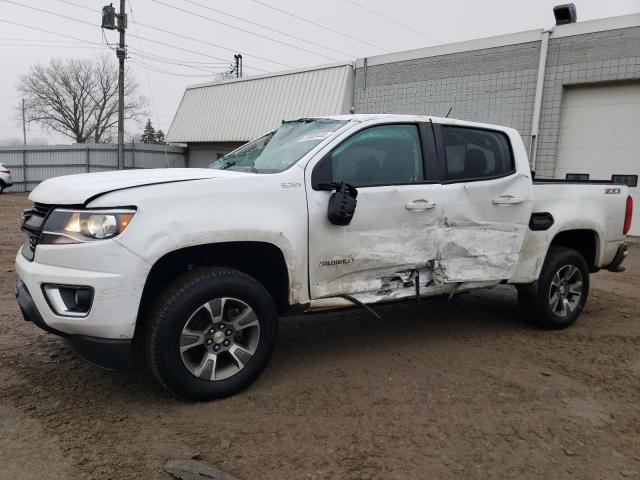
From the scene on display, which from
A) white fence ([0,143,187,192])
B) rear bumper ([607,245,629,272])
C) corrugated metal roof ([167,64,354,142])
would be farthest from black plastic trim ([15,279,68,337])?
white fence ([0,143,187,192])

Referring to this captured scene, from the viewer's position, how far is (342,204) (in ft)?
11.4

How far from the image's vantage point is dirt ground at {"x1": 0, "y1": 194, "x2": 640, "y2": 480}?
267 cm

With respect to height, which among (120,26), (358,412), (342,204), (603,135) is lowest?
(358,412)

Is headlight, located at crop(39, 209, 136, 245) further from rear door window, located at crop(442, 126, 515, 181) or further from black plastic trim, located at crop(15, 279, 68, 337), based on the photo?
rear door window, located at crop(442, 126, 515, 181)

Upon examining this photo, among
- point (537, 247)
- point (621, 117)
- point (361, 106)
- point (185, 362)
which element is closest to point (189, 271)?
point (185, 362)

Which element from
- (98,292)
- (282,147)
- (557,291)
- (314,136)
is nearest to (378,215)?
(314,136)

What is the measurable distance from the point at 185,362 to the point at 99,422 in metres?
0.59

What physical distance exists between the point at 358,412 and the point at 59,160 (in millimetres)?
25328

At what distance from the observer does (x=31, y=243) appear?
3.36m

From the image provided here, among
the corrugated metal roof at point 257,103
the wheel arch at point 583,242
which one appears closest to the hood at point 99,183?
the wheel arch at point 583,242

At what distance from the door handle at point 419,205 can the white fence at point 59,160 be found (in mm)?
21836

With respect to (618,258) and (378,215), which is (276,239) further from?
(618,258)

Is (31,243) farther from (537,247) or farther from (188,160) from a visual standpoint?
(188,160)

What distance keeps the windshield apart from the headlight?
1130mm
